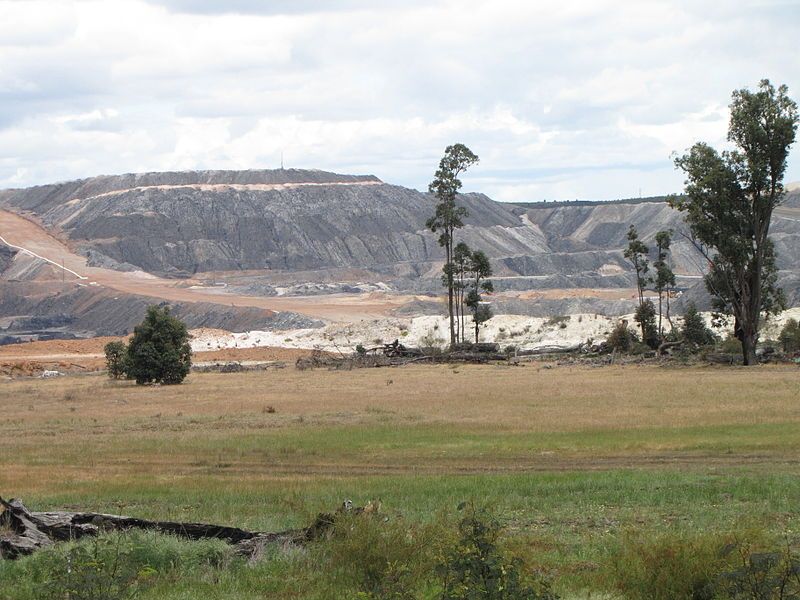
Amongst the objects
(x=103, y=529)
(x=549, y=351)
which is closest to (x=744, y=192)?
(x=549, y=351)

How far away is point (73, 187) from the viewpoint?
7421 inches

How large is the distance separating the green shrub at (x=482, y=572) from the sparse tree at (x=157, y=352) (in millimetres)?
42851

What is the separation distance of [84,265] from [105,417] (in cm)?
11368

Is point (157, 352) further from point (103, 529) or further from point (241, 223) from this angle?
point (241, 223)

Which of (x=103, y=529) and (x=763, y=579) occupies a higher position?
(x=763, y=579)

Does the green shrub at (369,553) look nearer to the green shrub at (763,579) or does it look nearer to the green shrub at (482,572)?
the green shrub at (482,572)

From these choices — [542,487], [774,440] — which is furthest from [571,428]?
[542,487]

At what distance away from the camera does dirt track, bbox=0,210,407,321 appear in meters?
109

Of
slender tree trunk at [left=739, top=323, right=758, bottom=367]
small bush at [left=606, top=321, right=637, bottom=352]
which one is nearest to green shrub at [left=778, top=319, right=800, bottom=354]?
slender tree trunk at [left=739, top=323, right=758, bottom=367]

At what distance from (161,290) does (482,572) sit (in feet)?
398

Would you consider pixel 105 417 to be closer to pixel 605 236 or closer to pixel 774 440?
pixel 774 440

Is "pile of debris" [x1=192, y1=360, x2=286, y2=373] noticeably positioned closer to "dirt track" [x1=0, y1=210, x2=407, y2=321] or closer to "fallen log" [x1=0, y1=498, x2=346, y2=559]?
"dirt track" [x1=0, y1=210, x2=407, y2=321]

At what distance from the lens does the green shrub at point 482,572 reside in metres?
8.35

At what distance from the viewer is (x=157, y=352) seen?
166ft
